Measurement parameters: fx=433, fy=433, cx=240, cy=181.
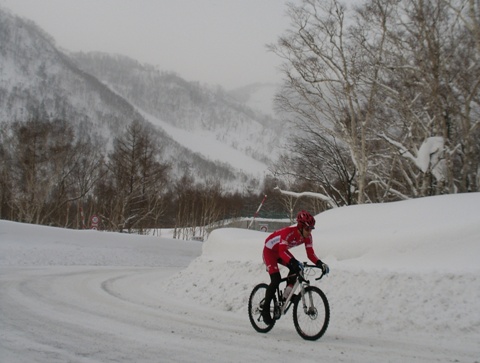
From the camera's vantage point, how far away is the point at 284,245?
7.12 metres

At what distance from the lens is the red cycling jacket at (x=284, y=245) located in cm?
707

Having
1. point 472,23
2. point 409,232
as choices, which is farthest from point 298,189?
point 409,232

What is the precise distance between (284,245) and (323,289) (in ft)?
6.94

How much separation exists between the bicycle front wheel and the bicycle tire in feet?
1.69

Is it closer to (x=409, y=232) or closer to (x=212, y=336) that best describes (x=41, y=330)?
(x=212, y=336)

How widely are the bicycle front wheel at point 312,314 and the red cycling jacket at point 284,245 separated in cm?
61

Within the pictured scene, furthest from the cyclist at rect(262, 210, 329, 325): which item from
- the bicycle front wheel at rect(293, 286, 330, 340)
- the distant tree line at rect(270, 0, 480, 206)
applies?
the distant tree line at rect(270, 0, 480, 206)

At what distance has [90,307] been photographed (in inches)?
340

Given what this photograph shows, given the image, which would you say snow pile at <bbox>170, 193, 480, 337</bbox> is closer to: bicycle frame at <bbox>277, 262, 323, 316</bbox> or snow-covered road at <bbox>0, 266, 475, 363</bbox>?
snow-covered road at <bbox>0, 266, 475, 363</bbox>

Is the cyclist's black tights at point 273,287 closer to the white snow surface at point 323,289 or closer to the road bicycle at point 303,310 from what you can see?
the road bicycle at point 303,310

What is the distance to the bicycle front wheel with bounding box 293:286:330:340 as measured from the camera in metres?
6.38

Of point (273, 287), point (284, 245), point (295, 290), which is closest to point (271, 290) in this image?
point (273, 287)

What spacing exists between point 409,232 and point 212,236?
6993 millimetres

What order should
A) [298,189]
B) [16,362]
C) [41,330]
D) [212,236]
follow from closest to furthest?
1. [16,362]
2. [41,330]
3. [212,236]
4. [298,189]
